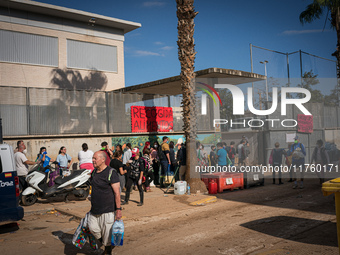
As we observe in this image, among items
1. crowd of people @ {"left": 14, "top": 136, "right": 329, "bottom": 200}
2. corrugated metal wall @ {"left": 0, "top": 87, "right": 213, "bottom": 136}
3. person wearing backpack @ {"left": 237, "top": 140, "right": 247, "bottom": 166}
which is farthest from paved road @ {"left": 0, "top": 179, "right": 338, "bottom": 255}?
person wearing backpack @ {"left": 237, "top": 140, "right": 247, "bottom": 166}

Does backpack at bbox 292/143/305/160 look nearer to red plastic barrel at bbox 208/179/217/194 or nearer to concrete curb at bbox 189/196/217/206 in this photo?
red plastic barrel at bbox 208/179/217/194

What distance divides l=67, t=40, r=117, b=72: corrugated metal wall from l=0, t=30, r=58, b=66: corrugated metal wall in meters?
1.41

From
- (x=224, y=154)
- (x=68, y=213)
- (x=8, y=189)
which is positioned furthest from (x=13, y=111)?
(x=224, y=154)

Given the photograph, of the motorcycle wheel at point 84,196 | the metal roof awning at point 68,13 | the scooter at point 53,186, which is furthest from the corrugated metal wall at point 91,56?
the motorcycle wheel at point 84,196

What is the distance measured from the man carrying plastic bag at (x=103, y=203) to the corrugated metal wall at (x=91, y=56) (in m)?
23.7

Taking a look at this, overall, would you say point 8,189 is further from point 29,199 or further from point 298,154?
point 298,154

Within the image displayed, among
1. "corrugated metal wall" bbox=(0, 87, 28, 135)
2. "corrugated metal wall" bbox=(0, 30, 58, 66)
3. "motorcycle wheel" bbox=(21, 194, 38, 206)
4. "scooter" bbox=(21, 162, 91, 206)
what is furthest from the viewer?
"corrugated metal wall" bbox=(0, 30, 58, 66)

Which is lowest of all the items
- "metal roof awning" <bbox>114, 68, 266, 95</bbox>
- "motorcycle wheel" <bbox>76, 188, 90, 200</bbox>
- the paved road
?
the paved road

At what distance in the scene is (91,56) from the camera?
2909cm

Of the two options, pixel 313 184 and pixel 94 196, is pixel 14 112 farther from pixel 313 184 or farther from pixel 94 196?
pixel 313 184

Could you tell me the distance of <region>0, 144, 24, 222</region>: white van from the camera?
7785mm

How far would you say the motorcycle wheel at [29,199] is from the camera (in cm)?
1135

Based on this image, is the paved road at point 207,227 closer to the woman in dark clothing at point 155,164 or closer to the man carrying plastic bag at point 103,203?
the man carrying plastic bag at point 103,203

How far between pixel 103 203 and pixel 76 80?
78.4 feet
